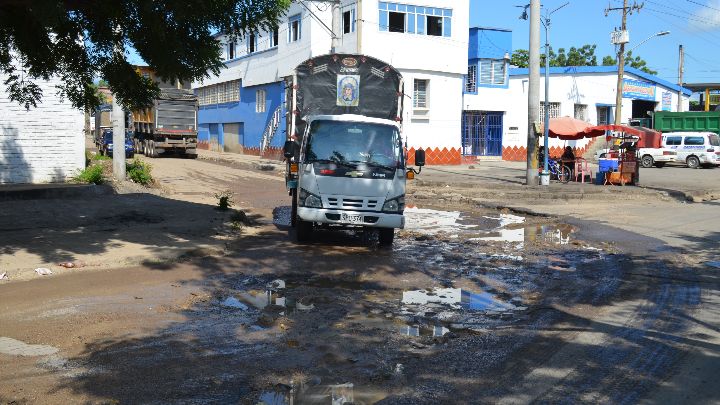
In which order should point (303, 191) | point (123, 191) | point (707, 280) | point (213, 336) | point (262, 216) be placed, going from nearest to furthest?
1. point (213, 336)
2. point (707, 280)
3. point (303, 191)
4. point (262, 216)
5. point (123, 191)

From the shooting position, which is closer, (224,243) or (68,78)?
(68,78)

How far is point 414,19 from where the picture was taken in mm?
36125

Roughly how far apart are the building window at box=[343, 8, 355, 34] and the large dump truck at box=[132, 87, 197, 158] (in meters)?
10.1

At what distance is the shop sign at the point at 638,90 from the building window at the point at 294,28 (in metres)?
23.7

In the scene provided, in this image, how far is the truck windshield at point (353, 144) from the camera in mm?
11812

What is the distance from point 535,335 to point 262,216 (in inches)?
409

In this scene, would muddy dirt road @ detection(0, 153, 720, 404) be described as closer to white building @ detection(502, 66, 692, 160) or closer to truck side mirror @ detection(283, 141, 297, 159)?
truck side mirror @ detection(283, 141, 297, 159)

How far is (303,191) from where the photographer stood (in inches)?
458

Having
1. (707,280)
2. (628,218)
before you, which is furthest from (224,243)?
(628,218)

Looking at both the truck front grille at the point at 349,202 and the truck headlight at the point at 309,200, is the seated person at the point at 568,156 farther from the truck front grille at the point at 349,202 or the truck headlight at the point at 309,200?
the truck headlight at the point at 309,200

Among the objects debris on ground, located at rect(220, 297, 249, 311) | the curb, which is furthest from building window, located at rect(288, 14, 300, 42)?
debris on ground, located at rect(220, 297, 249, 311)

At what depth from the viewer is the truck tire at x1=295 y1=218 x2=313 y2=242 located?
39.8 feet

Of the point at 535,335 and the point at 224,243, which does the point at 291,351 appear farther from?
the point at 224,243

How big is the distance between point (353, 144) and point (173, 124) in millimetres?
29532
